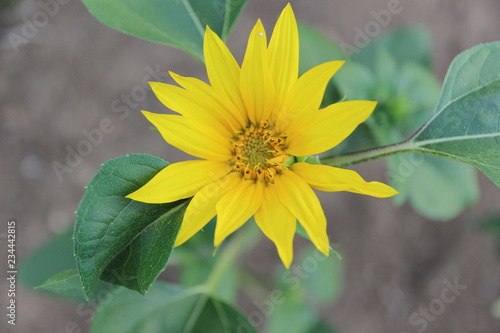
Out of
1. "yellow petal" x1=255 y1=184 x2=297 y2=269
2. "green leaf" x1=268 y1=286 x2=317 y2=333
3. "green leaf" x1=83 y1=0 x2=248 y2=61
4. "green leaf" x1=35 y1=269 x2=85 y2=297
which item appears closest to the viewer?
"yellow petal" x1=255 y1=184 x2=297 y2=269

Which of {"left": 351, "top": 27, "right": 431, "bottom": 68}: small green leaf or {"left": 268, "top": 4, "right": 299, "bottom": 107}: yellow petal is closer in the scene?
{"left": 268, "top": 4, "right": 299, "bottom": 107}: yellow petal

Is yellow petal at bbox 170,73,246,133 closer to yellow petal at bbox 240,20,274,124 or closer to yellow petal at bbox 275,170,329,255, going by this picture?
yellow petal at bbox 240,20,274,124

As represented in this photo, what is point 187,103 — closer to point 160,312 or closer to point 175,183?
point 175,183

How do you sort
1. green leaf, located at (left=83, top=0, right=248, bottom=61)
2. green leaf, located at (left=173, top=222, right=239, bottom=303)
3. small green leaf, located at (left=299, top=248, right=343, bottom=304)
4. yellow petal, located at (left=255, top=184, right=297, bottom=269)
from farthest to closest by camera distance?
small green leaf, located at (left=299, top=248, right=343, bottom=304) → green leaf, located at (left=173, top=222, right=239, bottom=303) → green leaf, located at (left=83, top=0, right=248, bottom=61) → yellow petal, located at (left=255, top=184, right=297, bottom=269)

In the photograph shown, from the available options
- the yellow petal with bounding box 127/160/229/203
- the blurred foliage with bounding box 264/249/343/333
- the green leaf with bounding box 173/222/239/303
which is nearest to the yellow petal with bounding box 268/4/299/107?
the yellow petal with bounding box 127/160/229/203

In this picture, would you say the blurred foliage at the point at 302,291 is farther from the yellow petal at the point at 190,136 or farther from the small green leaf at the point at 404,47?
the yellow petal at the point at 190,136

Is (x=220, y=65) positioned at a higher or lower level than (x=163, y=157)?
higher

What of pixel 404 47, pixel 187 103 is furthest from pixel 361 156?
pixel 404 47
